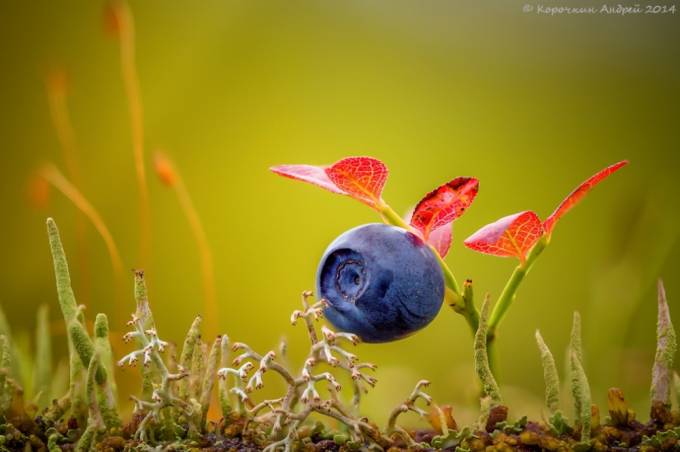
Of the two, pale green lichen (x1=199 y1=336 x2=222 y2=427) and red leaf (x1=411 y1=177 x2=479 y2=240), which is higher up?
red leaf (x1=411 y1=177 x2=479 y2=240)

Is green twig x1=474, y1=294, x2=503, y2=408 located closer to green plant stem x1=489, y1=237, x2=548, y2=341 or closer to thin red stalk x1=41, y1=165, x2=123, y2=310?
green plant stem x1=489, y1=237, x2=548, y2=341

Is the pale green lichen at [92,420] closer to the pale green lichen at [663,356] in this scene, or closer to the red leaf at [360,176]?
the red leaf at [360,176]

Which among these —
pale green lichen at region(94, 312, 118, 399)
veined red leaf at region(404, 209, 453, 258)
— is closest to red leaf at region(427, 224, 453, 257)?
veined red leaf at region(404, 209, 453, 258)

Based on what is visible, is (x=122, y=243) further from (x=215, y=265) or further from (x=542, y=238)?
(x=542, y=238)

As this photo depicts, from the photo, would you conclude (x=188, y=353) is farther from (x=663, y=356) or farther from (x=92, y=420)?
(x=663, y=356)

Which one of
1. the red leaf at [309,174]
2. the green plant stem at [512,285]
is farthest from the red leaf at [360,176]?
the green plant stem at [512,285]

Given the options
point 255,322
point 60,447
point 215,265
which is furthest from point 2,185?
point 60,447
